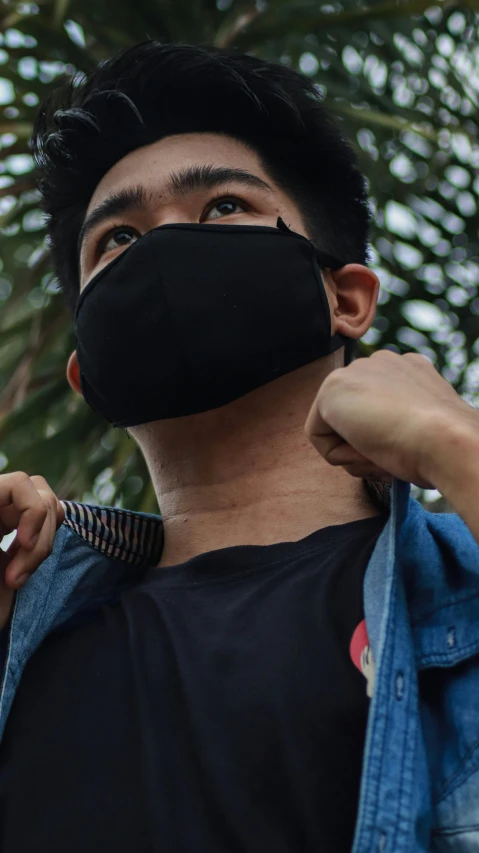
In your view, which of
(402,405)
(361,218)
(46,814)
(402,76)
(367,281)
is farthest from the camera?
(402,76)

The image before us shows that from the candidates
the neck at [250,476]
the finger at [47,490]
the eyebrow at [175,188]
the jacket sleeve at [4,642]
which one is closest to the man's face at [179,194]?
the eyebrow at [175,188]

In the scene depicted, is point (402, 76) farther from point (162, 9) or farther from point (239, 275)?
point (239, 275)

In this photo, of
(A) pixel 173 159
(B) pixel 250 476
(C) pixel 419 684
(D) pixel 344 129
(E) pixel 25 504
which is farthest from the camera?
(D) pixel 344 129

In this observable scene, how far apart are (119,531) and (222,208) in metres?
0.46

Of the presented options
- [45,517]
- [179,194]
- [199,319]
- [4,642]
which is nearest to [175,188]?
[179,194]

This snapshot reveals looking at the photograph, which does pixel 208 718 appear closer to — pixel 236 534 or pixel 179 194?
pixel 236 534

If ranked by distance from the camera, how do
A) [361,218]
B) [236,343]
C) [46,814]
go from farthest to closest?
[361,218] < [236,343] < [46,814]

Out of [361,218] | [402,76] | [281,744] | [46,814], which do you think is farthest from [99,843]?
[402,76]

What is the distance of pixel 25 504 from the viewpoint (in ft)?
3.48

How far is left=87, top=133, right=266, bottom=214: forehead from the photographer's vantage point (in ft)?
4.60

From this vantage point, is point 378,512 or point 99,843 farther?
point 378,512

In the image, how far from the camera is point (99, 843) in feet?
3.09

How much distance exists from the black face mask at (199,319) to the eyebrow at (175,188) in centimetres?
11

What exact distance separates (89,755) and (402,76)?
2.24m
